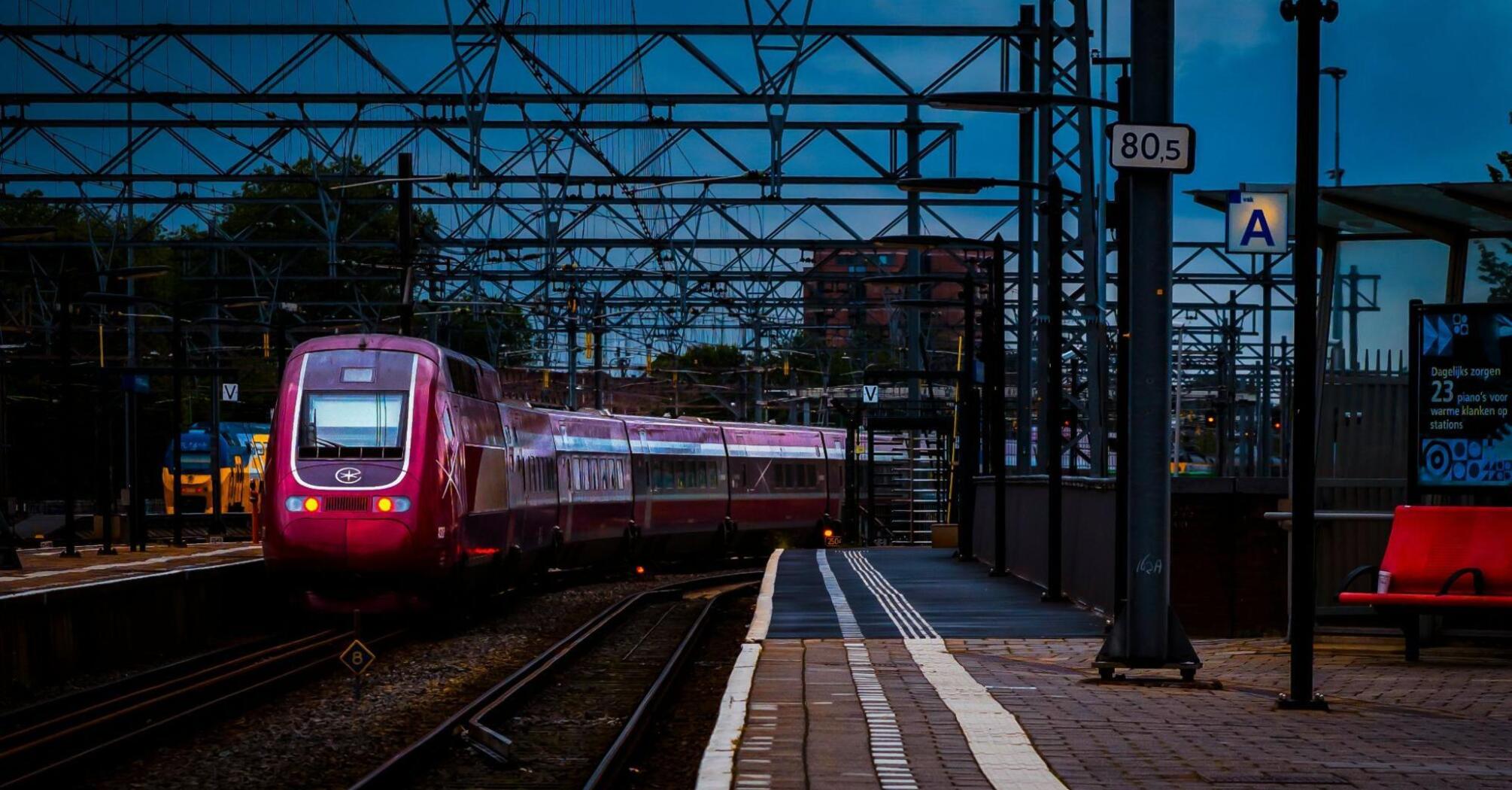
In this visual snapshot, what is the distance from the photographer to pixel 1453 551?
47.8 feet

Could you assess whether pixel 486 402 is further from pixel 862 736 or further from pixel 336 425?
pixel 862 736

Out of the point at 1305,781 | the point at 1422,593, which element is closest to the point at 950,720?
the point at 1305,781

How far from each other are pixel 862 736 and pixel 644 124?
23.3m

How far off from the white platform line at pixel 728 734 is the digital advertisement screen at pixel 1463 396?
530 centimetres

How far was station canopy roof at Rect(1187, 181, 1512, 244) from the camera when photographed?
14.6 metres

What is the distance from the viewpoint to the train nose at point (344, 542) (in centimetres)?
2317

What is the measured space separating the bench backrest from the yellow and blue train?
54410 millimetres

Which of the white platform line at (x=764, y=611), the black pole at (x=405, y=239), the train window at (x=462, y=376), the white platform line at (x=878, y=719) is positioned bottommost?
the white platform line at (x=764, y=611)

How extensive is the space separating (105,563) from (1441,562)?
25.4m

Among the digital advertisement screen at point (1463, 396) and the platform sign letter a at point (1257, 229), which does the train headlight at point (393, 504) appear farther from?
the digital advertisement screen at point (1463, 396)

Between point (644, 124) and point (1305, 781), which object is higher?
point (644, 124)

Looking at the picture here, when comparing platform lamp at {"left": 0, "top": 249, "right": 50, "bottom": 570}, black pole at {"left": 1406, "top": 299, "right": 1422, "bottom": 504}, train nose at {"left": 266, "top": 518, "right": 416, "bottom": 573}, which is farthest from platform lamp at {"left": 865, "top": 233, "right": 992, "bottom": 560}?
black pole at {"left": 1406, "top": 299, "right": 1422, "bottom": 504}

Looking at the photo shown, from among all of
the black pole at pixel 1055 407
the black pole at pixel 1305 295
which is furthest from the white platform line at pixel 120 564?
the black pole at pixel 1305 295

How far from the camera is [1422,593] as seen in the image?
14.5 meters
